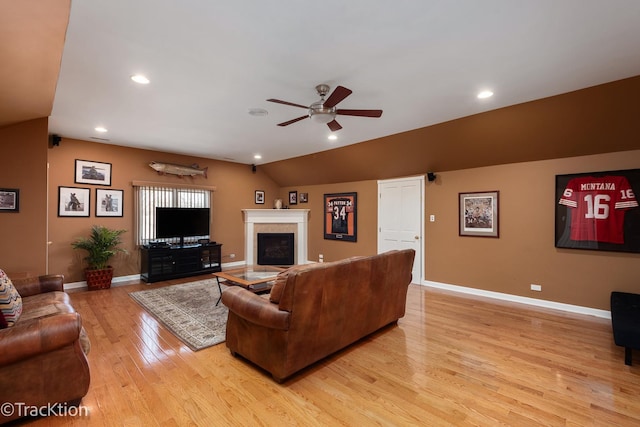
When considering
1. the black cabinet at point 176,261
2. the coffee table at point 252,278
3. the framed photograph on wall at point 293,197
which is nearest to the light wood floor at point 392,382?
the coffee table at point 252,278

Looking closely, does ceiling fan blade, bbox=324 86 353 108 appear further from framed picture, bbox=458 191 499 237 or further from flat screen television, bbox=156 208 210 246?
flat screen television, bbox=156 208 210 246

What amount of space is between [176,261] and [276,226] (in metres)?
2.50

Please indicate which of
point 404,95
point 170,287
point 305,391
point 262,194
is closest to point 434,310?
point 305,391

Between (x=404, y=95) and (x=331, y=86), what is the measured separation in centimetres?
86

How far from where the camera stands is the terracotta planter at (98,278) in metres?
4.96

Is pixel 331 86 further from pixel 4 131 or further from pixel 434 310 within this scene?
pixel 4 131

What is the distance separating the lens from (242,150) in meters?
6.02

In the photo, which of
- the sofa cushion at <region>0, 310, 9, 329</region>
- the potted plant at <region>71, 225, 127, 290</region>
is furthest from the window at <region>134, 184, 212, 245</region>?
the sofa cushion at <region>0, 310, 9, 329</region>

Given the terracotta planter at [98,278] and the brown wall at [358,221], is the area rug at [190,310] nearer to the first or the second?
the terracotta planter at [98,278]

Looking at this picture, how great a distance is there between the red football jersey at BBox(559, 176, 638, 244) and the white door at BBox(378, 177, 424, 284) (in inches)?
85.7

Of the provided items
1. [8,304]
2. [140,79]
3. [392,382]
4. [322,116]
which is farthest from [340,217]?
[8,304]

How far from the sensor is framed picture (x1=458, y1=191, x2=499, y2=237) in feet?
15.5

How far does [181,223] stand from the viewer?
6102 mm

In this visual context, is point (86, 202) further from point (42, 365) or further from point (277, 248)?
point (42, 365)
